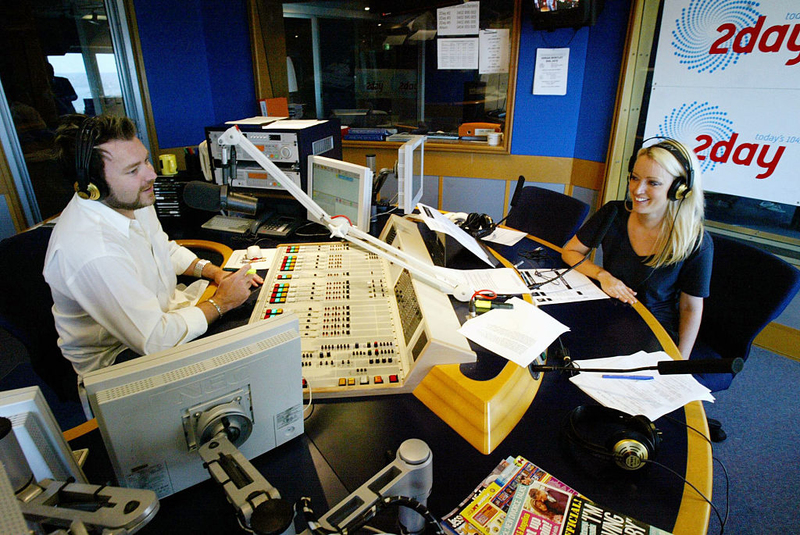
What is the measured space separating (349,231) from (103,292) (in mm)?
722

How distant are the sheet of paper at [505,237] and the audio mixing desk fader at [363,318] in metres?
0.60

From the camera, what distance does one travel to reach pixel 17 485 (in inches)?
26.5

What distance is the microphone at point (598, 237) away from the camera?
6.06 feet

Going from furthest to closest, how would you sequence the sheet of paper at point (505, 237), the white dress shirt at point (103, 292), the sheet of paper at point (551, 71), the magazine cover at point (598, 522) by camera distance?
the sheet of paper at point (551, 71)
the sheet of paper at point (505, 237)
the white dress shirt at point (103, 292)
the magazine cover at point (598, 522)

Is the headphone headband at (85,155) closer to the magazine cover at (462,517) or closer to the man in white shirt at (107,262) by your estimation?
the man in white shirt at (107,262)

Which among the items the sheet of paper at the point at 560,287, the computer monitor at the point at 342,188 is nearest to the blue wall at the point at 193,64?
the computer monitor at the point at 342,188

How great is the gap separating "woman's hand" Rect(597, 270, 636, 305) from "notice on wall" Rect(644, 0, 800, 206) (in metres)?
1.16

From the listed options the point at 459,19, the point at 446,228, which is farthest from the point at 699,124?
the point at 446,228

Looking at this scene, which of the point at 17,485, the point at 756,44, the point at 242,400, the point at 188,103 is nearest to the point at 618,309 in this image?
the point at 242,400

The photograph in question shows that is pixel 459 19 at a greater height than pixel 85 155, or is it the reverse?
pixel 459 19

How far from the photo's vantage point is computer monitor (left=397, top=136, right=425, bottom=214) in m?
2.22

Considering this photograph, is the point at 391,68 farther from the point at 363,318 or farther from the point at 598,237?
the point at 363,318

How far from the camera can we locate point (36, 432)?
0.72 metres

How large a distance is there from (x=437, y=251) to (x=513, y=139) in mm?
2193
